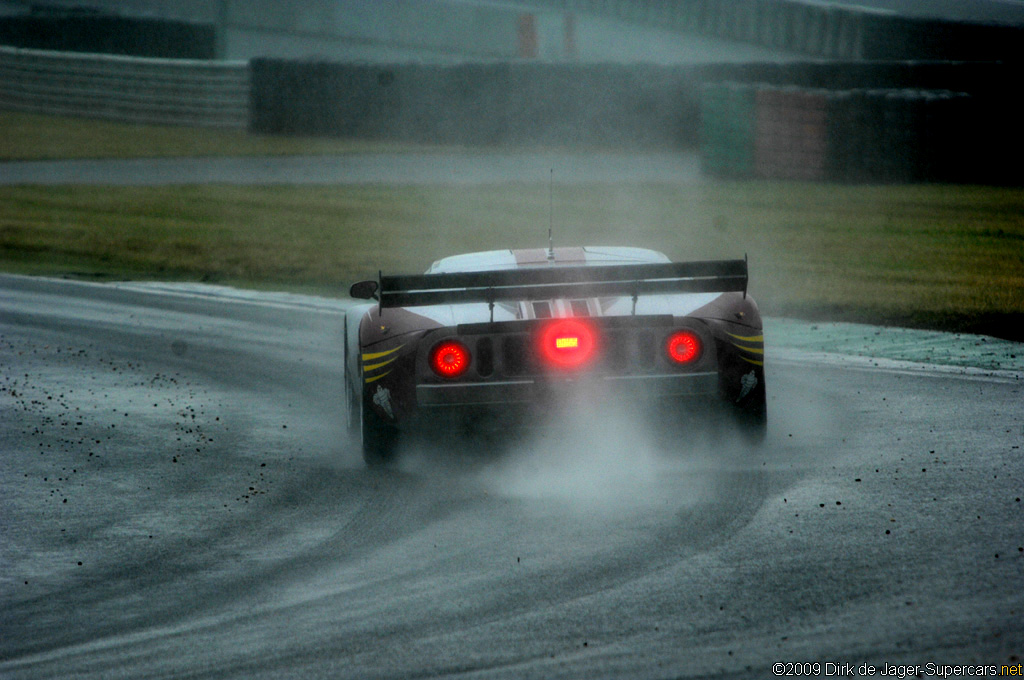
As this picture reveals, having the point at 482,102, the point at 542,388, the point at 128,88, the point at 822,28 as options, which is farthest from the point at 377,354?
the point at 128,88

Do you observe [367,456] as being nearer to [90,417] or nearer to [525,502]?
[525,502]

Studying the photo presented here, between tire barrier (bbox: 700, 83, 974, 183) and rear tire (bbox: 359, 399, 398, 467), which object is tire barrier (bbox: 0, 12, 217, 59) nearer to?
tire barrier (bbox: 700, 83, 974, 183)

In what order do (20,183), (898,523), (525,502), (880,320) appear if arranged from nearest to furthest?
(898,523), (525,502), (880,320), (20,183)

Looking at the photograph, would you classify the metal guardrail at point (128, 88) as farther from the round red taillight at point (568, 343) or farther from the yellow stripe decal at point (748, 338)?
the round red taillight at point (568, 343)

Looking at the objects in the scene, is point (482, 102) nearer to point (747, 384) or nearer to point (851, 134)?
point (851, 134)

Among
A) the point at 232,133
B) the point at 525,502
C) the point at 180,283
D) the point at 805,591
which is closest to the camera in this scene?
the point at 805,591

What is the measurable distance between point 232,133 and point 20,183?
10.1 metres

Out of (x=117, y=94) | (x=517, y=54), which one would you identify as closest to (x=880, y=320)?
(x=117, y=94)

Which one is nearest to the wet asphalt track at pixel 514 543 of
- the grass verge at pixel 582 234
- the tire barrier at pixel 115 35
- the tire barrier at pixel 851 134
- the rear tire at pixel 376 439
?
the rear tire at pixel 376 439

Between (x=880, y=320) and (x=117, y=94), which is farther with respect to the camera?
(x=117, y=94)

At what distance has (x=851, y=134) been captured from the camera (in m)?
22.4

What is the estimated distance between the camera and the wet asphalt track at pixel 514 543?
4.87 m

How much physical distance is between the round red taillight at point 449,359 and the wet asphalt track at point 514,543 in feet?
1.80

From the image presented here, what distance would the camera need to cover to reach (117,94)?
127 feet
